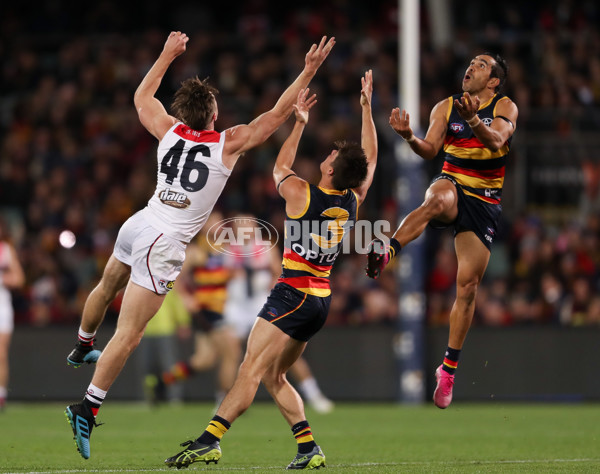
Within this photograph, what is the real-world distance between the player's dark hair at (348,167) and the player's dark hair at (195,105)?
1091 mm

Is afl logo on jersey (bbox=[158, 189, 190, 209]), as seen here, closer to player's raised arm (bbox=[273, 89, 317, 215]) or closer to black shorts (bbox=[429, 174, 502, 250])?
player's raised arm (bbox=[273, 89, 317, 215])

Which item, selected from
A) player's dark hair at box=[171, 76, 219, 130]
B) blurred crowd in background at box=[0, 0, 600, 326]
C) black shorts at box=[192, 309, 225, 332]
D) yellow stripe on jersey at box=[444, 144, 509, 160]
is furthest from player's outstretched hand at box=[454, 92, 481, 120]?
blurred crowd in background at box=[0, 0, 600, 326]

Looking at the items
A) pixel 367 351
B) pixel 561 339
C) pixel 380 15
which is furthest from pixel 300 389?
pixel 380 15

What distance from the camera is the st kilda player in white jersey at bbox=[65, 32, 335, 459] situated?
8141 mm

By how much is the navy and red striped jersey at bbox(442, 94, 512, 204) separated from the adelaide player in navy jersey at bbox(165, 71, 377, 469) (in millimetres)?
1186

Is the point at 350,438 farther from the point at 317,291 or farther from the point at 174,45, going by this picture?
the point at 174,45

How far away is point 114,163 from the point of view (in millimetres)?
→ 19844

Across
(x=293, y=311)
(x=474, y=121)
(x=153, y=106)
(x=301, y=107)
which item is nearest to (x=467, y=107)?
(x=474, y=121)

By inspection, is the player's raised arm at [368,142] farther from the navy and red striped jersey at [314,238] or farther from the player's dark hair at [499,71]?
the player's dark hair at [499,71]

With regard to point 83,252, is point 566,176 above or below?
above

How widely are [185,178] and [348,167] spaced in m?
1.30

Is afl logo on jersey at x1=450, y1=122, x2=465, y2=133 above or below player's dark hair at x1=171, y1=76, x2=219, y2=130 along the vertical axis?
below

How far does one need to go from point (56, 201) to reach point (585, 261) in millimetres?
9246

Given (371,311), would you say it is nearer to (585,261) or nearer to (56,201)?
(585,261)
